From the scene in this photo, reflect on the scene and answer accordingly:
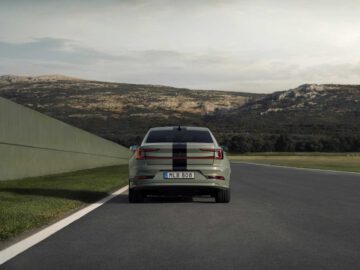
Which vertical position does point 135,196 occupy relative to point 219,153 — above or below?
below

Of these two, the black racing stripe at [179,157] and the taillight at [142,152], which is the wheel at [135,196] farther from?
the black racing stripe at [179,157]

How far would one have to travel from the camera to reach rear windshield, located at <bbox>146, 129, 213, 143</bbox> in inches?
Answer: 521

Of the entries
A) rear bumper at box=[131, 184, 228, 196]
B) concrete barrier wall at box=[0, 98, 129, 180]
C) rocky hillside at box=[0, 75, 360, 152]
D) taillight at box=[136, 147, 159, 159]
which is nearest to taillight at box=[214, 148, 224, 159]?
rear bumper at box=[131, 184, 228, 196]

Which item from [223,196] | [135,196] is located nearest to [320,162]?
[223,196]

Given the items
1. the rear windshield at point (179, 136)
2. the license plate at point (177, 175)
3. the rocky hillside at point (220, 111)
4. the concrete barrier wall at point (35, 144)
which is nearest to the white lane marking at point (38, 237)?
the license plate at point (177, 175)

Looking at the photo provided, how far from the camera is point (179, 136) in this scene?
1341cm

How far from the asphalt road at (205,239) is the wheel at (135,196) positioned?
220mm

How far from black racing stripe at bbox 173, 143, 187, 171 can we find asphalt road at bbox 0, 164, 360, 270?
0.74 m

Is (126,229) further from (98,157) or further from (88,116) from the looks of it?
(88,116)

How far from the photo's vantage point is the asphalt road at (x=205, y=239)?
6.52 meters

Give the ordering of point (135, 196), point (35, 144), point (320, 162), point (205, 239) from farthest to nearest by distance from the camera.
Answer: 1. point (320, 162)
2. point (35, 144)
3. point (135, 196)
4. point (205, 239)

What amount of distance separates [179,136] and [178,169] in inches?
44.7

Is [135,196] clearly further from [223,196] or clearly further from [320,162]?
[320,162]

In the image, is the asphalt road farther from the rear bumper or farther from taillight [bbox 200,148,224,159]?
taillight [bbox 200,148,224,159]
